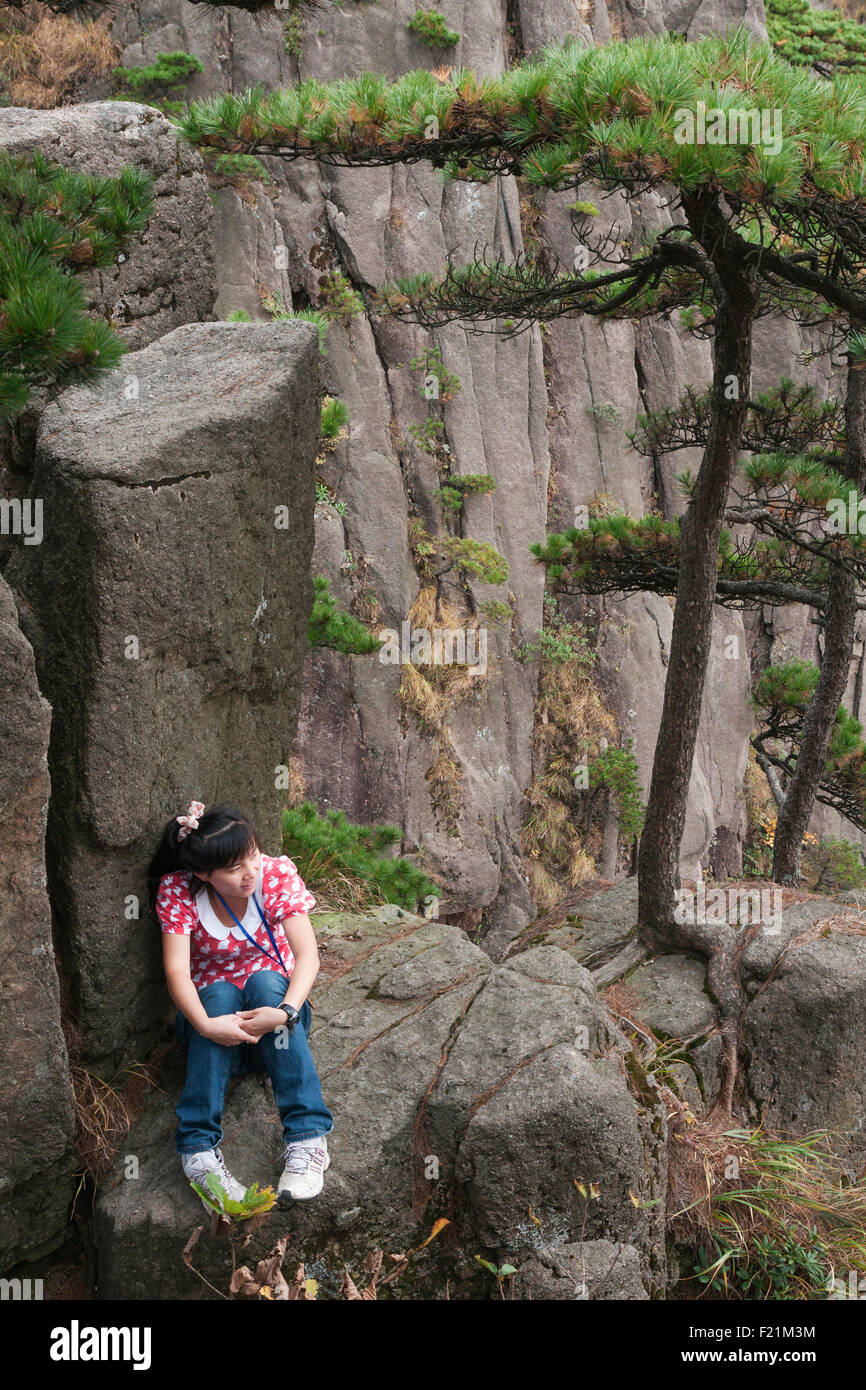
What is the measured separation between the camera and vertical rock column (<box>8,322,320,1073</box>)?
328 centimetres

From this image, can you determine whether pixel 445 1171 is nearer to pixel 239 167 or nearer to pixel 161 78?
pixel 239 167

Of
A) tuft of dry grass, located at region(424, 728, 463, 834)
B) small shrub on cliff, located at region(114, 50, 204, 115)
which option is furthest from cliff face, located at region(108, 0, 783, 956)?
small shrub on cliff, located at region(114, 50, 204, 115)

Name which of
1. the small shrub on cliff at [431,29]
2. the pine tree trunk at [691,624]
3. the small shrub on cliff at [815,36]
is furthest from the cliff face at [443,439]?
the pine tree trunk at [691,624]

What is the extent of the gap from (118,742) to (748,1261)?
2.94 m

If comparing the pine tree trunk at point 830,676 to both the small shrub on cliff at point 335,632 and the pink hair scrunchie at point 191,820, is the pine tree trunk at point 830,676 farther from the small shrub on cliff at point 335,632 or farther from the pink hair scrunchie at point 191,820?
the pink hair scrunchie at point 191,820

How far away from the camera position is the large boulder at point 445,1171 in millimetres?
3150

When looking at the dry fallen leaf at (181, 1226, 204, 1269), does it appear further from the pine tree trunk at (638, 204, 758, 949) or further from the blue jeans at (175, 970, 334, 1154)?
the pine tree trunk at (638, 204, 758, 949)

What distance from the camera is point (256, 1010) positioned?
3166 mm

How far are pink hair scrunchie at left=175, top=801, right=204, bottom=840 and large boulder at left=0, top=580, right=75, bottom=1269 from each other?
0.46 meters

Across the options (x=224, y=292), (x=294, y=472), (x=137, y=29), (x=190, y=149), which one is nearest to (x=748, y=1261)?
(x=294, y=472)

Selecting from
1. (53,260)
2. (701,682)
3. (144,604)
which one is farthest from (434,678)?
(53,260)

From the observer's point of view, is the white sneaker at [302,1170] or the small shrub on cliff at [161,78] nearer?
the white sneaker at [302,1170]

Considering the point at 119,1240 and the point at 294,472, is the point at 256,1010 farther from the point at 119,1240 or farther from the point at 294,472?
the point at 294,472

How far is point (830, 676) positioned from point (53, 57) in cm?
1090
